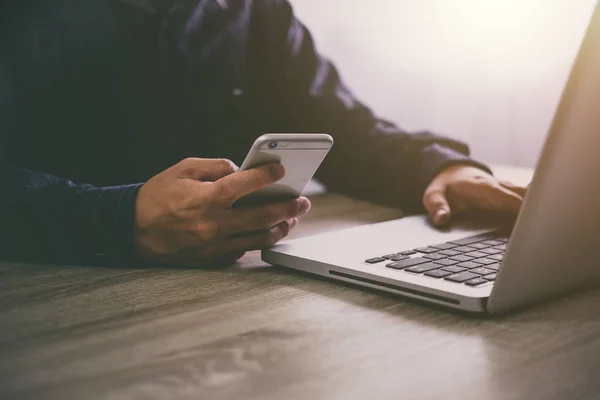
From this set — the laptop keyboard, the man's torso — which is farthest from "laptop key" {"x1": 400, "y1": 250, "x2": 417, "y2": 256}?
the man's torso

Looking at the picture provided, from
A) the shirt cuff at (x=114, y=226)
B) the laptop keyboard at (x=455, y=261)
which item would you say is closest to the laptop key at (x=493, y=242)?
the laptop keyboard at (x=455, y=261)

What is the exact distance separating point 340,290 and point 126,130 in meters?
0.89

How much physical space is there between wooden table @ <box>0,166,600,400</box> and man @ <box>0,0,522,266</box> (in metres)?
0.09

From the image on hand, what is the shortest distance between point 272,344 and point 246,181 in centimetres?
24

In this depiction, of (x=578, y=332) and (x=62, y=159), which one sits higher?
(x=578, y=332)

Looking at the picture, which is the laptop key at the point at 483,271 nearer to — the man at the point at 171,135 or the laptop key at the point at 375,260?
the laptop key at the point at 375,260

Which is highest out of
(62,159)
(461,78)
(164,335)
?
(461,78)

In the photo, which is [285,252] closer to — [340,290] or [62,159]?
[340,290]

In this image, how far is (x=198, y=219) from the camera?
0.72 m

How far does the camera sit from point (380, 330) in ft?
1.68

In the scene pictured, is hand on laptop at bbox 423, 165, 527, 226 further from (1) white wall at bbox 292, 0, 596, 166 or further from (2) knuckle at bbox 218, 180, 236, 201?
(1) white wall at bbox 292, 0, 596, 166

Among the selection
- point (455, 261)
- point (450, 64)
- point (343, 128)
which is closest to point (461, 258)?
point (455, 261)

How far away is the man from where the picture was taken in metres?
0.74

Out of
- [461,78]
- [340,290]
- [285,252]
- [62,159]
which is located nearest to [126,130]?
[62,159]
